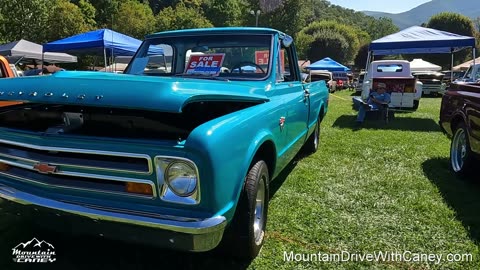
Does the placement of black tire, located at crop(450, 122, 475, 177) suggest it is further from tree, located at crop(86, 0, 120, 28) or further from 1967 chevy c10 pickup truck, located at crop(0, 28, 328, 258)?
tree, located at crop(86, 0, 120, 28)

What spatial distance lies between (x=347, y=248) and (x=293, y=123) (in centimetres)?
134

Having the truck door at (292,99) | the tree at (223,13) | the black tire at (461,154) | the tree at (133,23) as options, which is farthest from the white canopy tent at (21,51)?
the tree at (223,13)

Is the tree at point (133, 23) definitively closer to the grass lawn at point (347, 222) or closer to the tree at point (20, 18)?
the tree at point (20, 18)

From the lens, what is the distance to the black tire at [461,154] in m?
4.48

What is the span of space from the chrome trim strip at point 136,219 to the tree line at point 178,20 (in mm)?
28742

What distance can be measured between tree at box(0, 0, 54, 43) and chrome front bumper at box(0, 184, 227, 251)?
2852cm

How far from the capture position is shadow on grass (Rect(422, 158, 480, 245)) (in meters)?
3.44

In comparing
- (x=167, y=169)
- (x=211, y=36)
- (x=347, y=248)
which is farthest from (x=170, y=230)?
(x=211, y=36)

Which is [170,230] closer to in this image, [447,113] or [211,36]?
[211,36]

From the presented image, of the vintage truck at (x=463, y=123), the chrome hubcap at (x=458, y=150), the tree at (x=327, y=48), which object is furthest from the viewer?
the tree at (x=327, y=48)

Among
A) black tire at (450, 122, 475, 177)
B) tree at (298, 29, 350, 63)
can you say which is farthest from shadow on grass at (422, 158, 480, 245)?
tree at (298, 29, 350, 63)

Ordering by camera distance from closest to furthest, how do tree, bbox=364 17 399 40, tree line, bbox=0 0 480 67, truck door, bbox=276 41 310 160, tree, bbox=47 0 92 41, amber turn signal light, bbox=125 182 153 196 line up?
amber turn signal light, bbox=125 182 153 196, truck door, bbox=276 41 310 160, tree line, bbox=0 0 480 67, tree, bbox=47 0 92 41, tree, bbox=364 17 399 40

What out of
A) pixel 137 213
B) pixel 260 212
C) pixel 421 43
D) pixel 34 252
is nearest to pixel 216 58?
pixel 260 212

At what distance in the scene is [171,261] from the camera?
2742 mm
